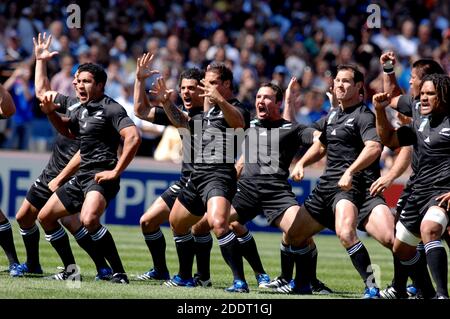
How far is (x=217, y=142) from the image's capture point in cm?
1116

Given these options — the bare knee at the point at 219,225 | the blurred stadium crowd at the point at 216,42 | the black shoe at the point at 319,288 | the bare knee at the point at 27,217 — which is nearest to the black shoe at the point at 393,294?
the black shoe at the point at 319,288

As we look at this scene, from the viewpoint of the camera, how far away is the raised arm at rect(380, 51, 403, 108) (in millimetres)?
10781

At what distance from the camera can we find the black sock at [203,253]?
1173cm

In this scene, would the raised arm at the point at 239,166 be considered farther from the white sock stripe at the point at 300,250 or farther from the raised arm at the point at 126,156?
the raised arm at the point at 126,156

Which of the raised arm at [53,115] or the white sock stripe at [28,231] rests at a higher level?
the raised arm at [53,115]

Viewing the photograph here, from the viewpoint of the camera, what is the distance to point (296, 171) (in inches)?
432

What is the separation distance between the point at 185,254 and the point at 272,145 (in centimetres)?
147

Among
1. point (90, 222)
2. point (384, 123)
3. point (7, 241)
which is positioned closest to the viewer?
point (384, 123)

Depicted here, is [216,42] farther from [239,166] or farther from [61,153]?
[239,166]

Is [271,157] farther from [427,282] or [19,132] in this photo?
[19,132]

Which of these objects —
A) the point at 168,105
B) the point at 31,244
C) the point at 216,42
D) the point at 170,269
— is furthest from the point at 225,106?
the point at 216,42

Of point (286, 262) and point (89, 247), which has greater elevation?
point (89, 247)

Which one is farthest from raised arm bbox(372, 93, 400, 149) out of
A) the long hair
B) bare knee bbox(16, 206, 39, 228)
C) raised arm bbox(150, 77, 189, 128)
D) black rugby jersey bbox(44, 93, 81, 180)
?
bare knee bbox(16, 206, 39, 228)

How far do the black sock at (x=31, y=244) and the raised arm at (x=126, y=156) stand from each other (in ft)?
4.47
